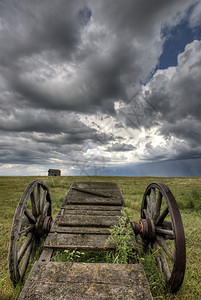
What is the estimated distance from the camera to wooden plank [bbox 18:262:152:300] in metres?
2.12

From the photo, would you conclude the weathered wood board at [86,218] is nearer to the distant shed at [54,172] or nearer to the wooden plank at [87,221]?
the wooden plank at [87,221]

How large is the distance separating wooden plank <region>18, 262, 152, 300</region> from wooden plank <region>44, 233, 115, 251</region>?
2.40 feet

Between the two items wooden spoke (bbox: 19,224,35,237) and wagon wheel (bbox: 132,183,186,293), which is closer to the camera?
wagon wheel (bbox: 132,183,186,293)

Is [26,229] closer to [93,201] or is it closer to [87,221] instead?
[87,221]

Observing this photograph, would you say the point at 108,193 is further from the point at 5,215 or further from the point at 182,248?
the point at 5,215

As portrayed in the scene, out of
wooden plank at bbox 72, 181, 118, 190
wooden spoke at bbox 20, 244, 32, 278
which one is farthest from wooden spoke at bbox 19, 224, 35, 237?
wooden plank at bbox 72, 181, 118, 190

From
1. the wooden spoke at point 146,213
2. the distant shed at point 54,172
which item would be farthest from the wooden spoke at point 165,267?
the distant shed at point 54,172

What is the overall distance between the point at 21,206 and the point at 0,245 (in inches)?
127

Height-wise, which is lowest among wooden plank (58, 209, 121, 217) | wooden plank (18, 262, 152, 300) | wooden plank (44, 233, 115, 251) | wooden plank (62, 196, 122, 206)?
wooden plank (18, 262, 152, 300)

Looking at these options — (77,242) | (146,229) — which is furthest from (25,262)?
(146,229)

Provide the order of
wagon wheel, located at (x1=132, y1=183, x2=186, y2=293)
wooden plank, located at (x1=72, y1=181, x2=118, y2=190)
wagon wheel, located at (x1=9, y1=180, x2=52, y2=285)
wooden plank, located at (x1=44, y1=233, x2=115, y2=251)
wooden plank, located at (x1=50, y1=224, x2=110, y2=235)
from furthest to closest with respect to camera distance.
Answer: wooden plank, located at (x1=72, y1=181, x2=118, y2=190) → wooden plank, located at (x1=50, y1=224, x2=110, y2=235) → wooden plank, located at (x1=44, y1=233, x2=115, y2=251) → wagon wheel, located at (x1=9, y1=180, x2=52, y2=285) → wagon wheel, located at (x1=132, y1=183, x2=186, y2=293)

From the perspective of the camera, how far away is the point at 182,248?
2.76 meters

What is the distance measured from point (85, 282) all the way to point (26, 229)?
76.0 inches

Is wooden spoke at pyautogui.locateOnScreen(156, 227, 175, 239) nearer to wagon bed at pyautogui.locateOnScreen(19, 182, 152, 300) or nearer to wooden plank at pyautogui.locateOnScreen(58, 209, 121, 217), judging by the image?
wagon bed at pyautogui.locateOnScreen(19, 182, 152, 300)
